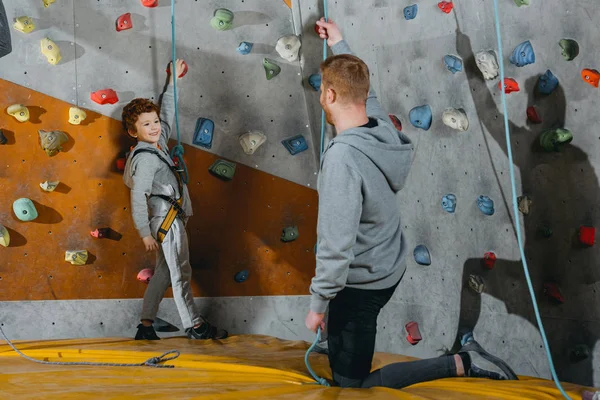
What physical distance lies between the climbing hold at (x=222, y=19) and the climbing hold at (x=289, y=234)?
3.71 feet

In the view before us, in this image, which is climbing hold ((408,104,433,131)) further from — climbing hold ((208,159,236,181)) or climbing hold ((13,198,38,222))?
climbing hold ((13,198,38,222))

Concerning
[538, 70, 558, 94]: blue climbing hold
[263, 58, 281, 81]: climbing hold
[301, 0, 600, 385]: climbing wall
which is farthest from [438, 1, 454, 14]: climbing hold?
[263, 58, 281, 81]: climbing hold

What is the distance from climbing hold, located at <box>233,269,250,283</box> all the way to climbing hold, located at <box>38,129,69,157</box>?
1.14 meters

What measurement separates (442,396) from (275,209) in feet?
5.85

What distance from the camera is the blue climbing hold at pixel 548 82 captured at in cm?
257

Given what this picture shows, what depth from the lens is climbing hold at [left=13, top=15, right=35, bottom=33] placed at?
3297 millimetres

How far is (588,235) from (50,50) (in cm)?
258

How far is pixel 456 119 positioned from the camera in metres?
2.97

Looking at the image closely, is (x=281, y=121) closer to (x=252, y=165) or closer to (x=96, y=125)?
(x=252, y=165)

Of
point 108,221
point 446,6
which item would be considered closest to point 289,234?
point 108,221

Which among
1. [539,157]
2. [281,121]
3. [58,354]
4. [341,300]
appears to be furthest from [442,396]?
[281,121]

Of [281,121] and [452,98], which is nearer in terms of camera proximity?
[452,98]

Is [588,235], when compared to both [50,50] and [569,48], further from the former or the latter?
[50,50]

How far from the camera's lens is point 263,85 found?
146 inches
